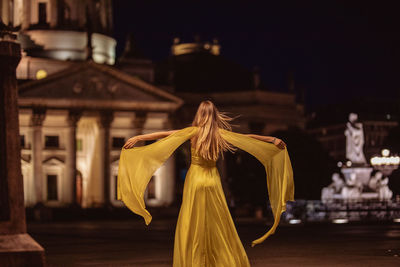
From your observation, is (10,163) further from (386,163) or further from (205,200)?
(386,163)

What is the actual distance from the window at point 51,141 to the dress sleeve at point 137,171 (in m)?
74.1

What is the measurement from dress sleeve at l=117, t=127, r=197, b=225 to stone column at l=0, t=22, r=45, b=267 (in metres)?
1.88

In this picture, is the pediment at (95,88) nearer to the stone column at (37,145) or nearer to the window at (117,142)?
the stone column at (37,145)

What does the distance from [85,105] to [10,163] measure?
231 feet

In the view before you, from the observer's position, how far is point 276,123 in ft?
325

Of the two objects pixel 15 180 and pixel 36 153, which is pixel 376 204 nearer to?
pixel 15 180

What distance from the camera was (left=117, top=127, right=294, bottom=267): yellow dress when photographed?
11.9 m

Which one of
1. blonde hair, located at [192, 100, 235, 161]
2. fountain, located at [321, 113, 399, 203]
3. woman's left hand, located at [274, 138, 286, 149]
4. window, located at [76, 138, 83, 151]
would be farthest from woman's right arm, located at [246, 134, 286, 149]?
window, located at [76, 138, 83, 151]

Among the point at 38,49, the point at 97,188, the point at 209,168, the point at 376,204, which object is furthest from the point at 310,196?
the point at 209,168

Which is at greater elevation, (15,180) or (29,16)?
(29,16)

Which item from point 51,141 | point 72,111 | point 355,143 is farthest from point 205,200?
point 51,141

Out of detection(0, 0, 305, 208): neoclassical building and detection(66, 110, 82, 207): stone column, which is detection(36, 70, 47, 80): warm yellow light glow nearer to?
detection(0, 0, 305, 208): neoclassical building

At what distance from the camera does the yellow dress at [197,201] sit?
11.9m

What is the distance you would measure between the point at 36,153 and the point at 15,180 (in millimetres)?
68408
